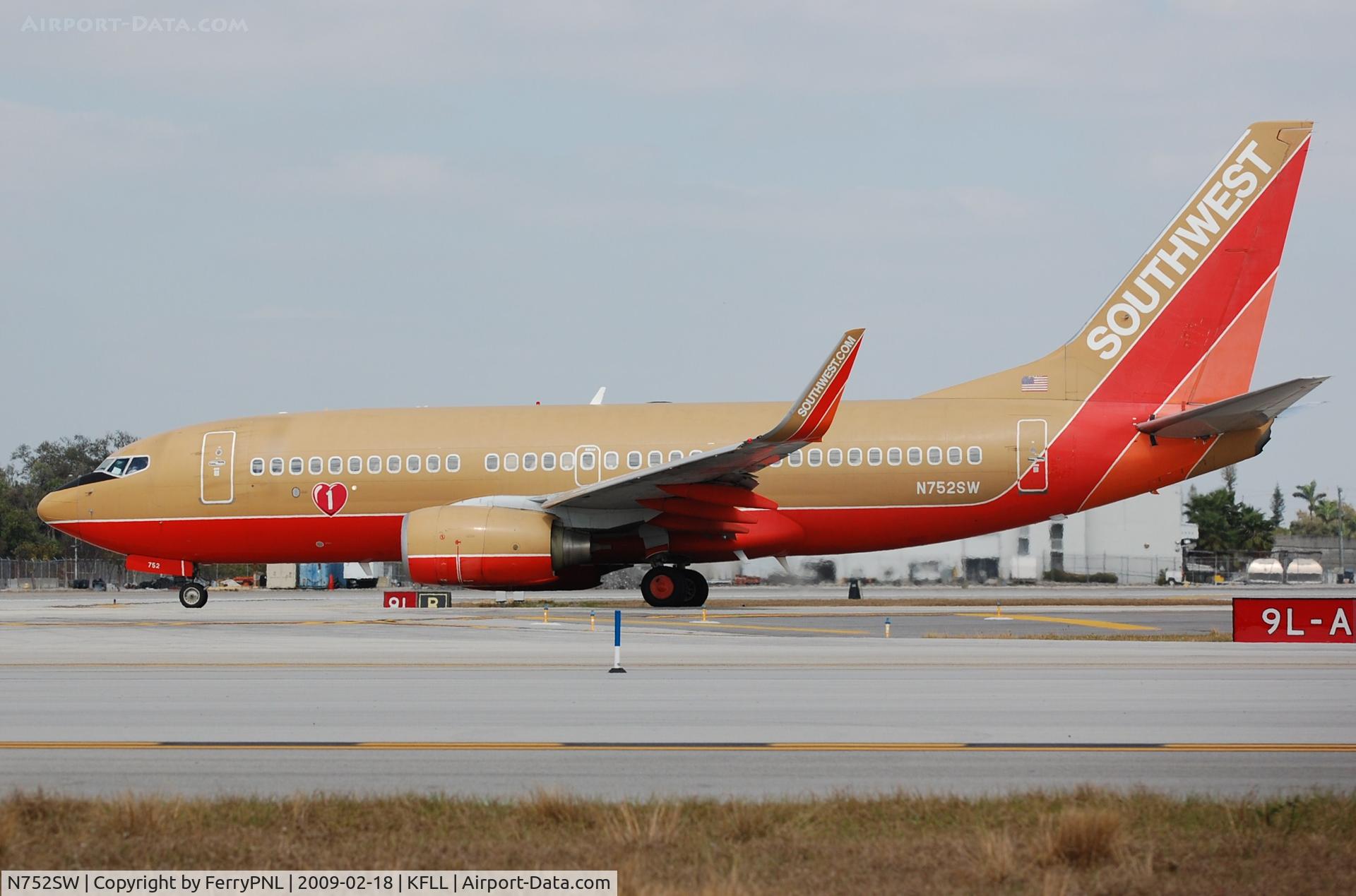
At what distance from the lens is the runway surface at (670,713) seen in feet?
29.3

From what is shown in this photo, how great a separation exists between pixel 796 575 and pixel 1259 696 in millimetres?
33925

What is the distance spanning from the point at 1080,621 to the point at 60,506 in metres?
20.8

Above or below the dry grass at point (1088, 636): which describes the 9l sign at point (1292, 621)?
above

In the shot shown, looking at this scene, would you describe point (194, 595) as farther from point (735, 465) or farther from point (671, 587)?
point (735, 465)

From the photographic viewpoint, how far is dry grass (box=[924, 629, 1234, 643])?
1978cm

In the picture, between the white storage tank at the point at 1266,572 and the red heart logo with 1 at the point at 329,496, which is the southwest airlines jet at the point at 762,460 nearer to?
the red heart logo with 1 at the point at 329,496

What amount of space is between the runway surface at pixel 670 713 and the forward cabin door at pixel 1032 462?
A: 20.2 ft

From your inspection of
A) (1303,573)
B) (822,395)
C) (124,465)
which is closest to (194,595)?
(124,465)

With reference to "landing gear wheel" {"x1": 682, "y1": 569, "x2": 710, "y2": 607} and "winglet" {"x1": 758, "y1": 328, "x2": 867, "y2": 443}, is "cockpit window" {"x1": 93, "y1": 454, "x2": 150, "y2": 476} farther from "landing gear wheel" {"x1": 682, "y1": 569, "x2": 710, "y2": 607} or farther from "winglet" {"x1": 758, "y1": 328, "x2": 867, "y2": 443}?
"winglet" {"x1": 758, "y1": 328, "x2": 867, "y2": 443}

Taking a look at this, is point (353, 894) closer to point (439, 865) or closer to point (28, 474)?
point (439, 865)

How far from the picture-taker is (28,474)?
12194 cm

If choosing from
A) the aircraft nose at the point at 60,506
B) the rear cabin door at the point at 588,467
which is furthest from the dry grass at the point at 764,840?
the aircraft nose at the point at 60,506

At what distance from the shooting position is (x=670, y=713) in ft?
38.7

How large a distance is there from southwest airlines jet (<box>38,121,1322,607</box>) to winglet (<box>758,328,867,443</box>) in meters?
1.34
